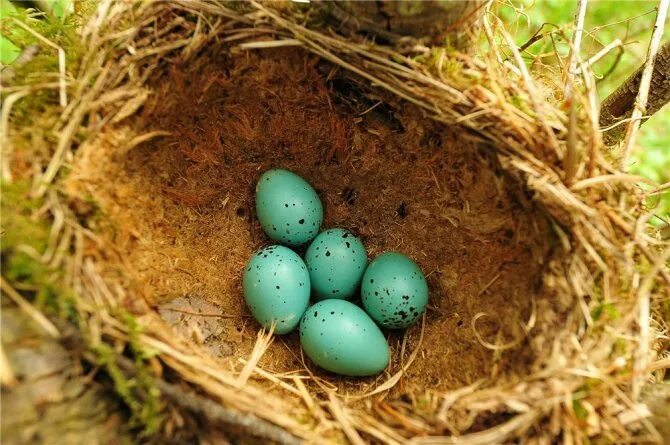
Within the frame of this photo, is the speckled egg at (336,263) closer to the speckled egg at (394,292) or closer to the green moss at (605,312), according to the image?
the speckled egg at (394,292)

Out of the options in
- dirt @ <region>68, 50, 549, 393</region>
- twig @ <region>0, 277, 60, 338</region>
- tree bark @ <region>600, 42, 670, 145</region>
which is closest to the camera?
twig @ <region>0, 277, 60, 338</region>

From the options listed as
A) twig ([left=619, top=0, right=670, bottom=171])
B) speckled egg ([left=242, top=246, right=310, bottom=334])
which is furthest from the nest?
twig ([left=619, top=0, right=670, bottom=171])

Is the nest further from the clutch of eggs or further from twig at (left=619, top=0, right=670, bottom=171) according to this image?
twig at (left=619, top=0, right=670, bottom=171)

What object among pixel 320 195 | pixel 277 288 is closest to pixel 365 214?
pixel 320 195

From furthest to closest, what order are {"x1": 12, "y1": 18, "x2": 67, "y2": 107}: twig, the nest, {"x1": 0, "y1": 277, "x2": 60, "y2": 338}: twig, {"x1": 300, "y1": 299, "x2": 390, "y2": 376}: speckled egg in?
{"x1": 300, "y1": 299, "x2": 390, "y2": 376}: speckled egg → {"x1": 12, "y1": 18, "x2": 67, "y2": 107}: twig → the nest → {"x1": 0, "y1": 277, "x2": 60, "y2": 338}: twig

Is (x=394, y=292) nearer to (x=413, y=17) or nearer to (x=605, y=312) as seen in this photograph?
(x=605, y=312)

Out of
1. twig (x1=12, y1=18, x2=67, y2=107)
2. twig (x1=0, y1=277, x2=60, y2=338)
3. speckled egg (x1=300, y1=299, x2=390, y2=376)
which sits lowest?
speckled egg (x1=300, y1=299, x2=390, y2=376)
